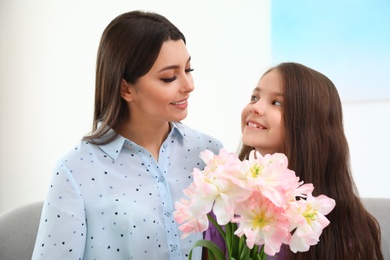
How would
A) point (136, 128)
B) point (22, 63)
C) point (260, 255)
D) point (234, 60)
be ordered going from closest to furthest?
1. point (260, 255)
2. point (136, 128)
3. point (234, 60)
4. point (22, 63)

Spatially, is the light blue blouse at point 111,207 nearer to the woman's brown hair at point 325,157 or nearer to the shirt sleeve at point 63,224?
the shirt sleeve at point 63,224

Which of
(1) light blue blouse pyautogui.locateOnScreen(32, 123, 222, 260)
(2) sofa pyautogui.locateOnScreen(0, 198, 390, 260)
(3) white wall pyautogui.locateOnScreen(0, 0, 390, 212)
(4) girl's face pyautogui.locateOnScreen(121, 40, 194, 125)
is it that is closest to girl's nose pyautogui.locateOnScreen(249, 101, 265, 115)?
(4) girl's face pyautogui.locateOnScreen(121, 40, 194, 125)

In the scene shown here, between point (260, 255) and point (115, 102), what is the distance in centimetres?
61

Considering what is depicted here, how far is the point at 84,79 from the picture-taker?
2.98 m

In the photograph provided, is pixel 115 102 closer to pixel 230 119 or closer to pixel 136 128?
pixel 136 128

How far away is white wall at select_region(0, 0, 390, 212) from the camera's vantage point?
2.28m

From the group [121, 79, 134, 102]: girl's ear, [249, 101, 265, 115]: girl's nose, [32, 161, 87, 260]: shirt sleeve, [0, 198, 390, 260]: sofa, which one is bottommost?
[0, 198, 390, 260]: sofa

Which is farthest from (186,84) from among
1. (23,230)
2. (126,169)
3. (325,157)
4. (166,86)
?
(23,230)

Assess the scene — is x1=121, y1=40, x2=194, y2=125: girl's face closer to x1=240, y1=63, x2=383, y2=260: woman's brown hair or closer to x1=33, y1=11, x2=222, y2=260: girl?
x1=33, y1=11, x2=222, y2=260: girl

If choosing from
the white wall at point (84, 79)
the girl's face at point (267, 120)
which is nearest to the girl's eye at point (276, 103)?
the girl's face at point (267, 120)

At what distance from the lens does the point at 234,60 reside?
100 inches

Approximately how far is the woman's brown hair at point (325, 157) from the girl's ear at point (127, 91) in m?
0.41

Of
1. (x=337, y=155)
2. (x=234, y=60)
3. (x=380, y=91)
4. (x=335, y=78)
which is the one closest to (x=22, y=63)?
(x=234, y=60)

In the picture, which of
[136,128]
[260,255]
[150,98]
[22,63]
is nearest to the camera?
[260,255]
